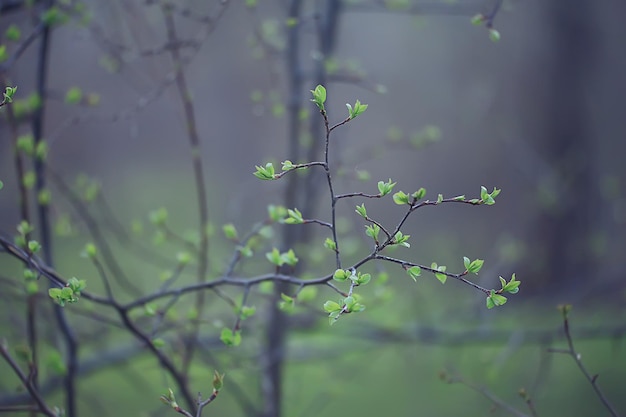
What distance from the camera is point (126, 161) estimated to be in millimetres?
5703

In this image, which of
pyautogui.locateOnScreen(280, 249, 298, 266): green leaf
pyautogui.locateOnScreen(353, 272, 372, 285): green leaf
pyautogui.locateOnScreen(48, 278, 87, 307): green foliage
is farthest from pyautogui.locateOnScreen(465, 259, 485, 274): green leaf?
pyautogui.locateOnScreen(48, 278, 87, 307): green foliage

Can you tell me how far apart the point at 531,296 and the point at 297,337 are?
1907 millimetres

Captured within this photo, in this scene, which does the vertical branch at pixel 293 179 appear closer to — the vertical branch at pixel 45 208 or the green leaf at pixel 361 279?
the vertical branch at pixel 45 208

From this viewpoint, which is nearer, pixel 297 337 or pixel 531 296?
pixel 297 337

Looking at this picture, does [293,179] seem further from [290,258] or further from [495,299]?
[495,299]

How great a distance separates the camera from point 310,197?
6.50ft

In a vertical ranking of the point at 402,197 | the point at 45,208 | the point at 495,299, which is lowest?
the point at 495,299

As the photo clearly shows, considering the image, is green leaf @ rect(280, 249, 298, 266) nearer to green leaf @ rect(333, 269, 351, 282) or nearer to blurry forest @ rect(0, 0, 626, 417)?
blurry forest @ rect(0, 0, 626, 417)

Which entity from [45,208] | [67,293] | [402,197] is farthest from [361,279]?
[45,208]

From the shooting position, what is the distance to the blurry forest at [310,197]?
1.61 metres

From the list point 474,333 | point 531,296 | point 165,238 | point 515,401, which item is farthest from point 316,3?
point 531,296

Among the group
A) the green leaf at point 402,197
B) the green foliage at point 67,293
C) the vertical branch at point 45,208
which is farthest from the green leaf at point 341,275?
the vertical branch at point 45,208

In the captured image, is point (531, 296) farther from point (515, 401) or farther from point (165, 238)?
point (165, 238)

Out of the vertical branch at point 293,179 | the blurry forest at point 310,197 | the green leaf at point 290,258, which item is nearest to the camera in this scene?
the green leaf at point 290,258
